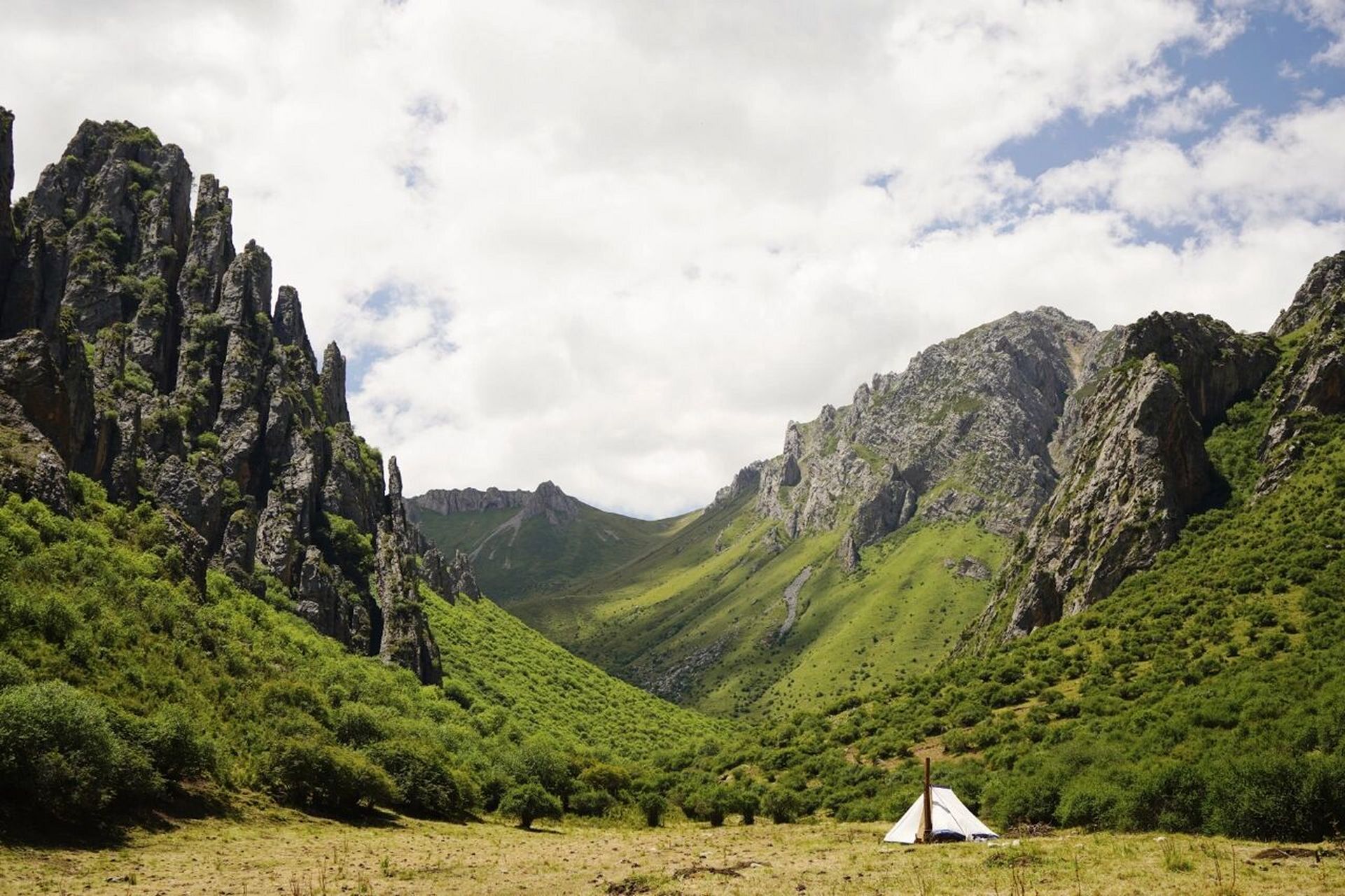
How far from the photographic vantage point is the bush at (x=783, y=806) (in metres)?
70.0

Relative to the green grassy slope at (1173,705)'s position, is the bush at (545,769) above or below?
below

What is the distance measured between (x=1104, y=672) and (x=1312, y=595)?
741 inches

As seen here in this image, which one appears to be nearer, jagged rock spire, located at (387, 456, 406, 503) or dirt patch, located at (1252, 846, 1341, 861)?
dirt patch, located at (1252, 846, 1341, 861)

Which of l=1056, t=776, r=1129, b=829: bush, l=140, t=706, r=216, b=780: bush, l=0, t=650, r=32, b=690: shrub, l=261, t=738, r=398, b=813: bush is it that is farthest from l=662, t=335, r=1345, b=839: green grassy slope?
l=0, t=650, r=32, b=690: shrub

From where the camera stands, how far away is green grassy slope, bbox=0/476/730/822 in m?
34.3

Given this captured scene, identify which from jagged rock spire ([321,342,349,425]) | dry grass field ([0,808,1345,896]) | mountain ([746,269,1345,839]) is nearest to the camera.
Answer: dry grass field ([0,808,1345,896])

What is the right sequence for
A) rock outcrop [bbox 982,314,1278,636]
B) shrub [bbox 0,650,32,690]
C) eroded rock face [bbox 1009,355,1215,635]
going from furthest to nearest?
rock outcrop [bbox 982,314,1278,636], eroded rock face [bbox 1009,355,1215,635], shrub [bbox 0,650,32,690]

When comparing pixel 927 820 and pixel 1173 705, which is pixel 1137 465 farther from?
pixel 927 820

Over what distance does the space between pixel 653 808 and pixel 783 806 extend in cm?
1203

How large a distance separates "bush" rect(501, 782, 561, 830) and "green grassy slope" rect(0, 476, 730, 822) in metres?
3.80

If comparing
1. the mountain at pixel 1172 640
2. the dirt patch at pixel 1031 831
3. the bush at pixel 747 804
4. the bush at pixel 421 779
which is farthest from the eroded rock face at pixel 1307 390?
the bush at pixel 421 779

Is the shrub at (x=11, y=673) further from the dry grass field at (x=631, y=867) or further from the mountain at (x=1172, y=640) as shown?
the mountain at (x=1172, y=640)

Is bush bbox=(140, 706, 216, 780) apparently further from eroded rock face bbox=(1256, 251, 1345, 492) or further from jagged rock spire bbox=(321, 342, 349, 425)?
eroded rock face bbox=(1256, 251, 1345, 492)

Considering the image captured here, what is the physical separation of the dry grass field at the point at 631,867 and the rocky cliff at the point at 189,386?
41.7 metres
